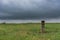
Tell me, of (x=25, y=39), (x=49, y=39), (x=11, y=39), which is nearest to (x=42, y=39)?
(x=49, y=39)

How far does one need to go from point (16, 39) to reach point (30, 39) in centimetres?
165

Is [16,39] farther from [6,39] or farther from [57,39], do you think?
[57,39]

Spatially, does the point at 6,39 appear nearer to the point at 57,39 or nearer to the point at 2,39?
the point at 2,39

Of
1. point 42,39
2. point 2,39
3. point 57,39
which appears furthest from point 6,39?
point 57,39

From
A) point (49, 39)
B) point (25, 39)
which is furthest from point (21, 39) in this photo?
point (49, 39)

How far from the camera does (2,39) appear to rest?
67.5 ft

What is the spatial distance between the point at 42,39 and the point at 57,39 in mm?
1778

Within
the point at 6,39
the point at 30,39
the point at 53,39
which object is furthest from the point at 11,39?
the point at 53,39

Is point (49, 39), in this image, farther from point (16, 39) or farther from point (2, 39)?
point (2, 39)

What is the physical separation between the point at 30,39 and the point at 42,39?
1.37 metres

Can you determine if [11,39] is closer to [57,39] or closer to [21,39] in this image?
[21,39]

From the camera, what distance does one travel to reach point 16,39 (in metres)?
19.7

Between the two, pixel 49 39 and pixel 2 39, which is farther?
pixel 2 39

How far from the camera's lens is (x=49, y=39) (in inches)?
761
